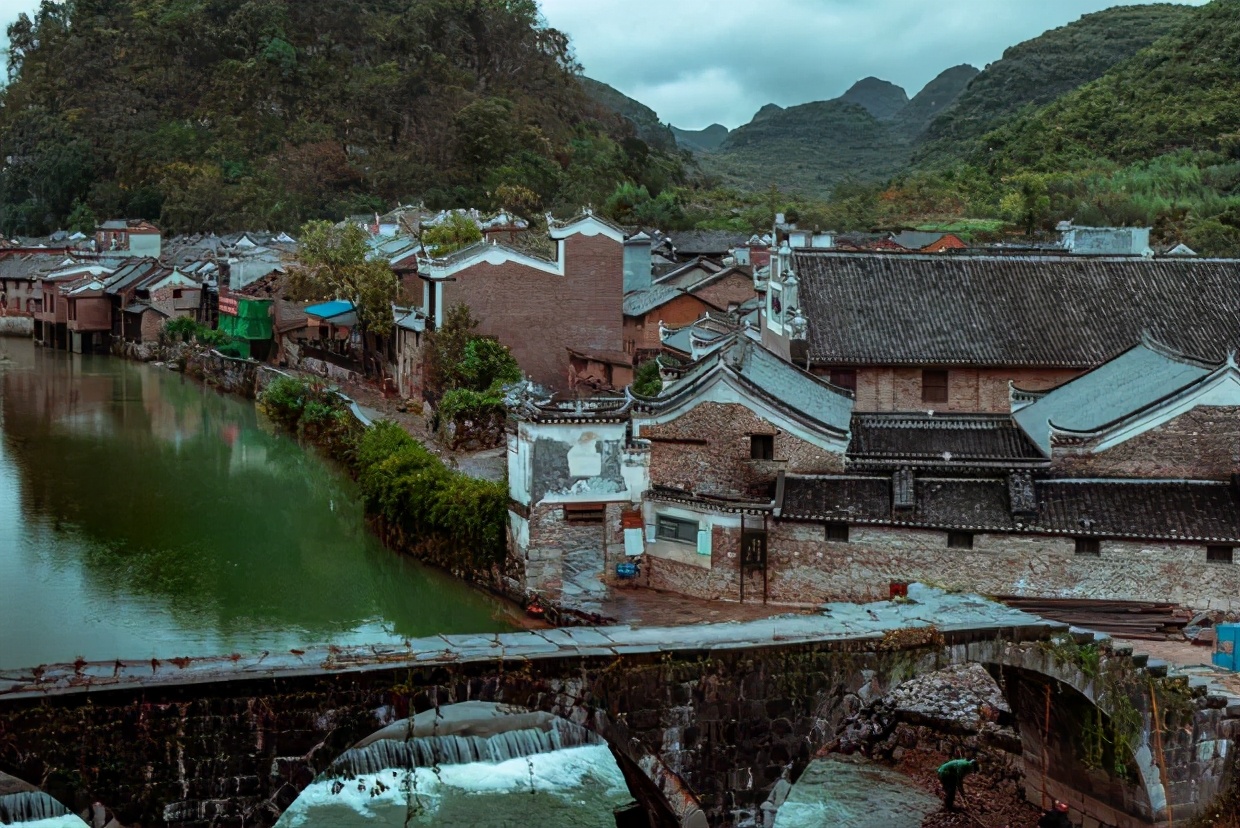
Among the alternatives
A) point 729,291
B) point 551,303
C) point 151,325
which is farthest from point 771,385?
point 151,325

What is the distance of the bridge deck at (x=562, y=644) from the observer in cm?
1157

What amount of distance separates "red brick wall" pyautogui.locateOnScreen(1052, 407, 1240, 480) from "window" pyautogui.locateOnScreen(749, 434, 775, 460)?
13.2 ft

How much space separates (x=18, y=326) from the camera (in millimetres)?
70250

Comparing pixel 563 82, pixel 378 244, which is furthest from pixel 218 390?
pixel 563 82

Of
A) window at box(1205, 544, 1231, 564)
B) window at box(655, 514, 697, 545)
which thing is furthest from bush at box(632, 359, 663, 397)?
window at box(1205, 544, 1231, 564)

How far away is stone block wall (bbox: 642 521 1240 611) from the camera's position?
19172mm

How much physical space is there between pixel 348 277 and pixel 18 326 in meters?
32.7

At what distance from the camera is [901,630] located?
13.7 m

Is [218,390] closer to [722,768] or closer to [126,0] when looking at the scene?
[722,768]

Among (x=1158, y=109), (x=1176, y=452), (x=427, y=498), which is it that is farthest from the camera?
(x=1158, y=109)

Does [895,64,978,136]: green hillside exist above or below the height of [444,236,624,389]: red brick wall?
above

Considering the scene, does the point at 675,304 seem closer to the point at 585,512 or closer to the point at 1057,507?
the point at 585,512

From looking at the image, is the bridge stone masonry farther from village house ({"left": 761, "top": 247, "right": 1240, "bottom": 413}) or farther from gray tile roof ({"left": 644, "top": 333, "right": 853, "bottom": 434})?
village house ({"left": 761, "top": 247, "right": 1240, "bottom": 413})

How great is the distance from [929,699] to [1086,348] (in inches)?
441
